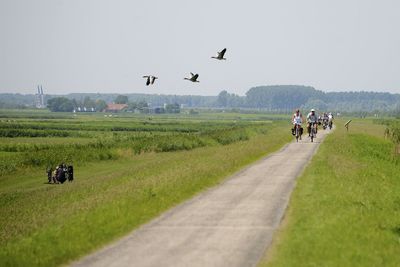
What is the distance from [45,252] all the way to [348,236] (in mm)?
7029

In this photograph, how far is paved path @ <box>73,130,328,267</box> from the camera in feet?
39.9

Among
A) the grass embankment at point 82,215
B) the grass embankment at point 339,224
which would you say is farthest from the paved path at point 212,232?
the grass embankment at point 82,215

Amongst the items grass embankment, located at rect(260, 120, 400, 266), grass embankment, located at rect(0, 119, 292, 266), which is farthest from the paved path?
grass embankment, located at rect(0, 119, 292, 266)

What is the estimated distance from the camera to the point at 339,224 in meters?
15.4

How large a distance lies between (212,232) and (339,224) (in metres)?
3.44

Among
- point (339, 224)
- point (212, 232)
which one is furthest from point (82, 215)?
point (339, 224)

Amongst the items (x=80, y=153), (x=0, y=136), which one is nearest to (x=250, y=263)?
(x=80, y=153)

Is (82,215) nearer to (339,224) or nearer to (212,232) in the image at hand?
(212,232)

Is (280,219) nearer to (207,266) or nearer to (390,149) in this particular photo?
(207,266)

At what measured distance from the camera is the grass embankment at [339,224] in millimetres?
12453

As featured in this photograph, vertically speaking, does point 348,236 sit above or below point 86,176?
above

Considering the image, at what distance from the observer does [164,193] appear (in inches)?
811

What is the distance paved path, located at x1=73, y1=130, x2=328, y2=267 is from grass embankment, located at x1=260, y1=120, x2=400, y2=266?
485mm

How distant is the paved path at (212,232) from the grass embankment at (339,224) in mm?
485
